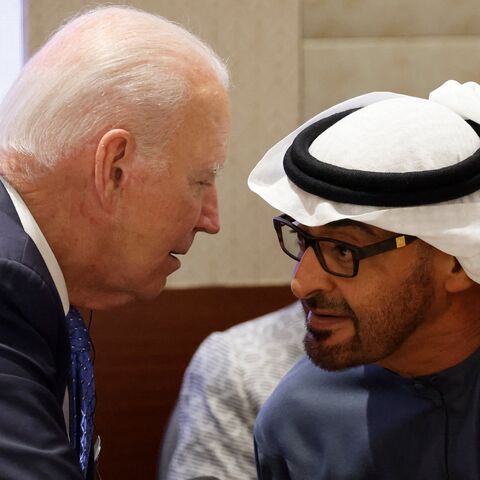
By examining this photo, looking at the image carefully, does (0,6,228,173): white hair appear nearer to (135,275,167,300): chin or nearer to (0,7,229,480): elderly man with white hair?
(0,7,229,480): elderly man with white hair

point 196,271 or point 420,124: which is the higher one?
point 420,124

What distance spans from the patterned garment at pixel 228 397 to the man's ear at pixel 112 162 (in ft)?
3.11

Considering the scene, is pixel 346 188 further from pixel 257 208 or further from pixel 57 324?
pixel 257 208

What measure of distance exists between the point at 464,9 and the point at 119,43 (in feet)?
7.48

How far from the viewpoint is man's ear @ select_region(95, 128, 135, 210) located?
1.70 metres

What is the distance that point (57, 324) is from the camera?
62.5 inches

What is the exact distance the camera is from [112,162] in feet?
5.63

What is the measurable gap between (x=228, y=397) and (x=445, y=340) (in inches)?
35.0

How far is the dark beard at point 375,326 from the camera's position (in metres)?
1.74

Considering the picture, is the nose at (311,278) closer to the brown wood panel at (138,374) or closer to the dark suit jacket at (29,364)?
the dark suit jacket at (29,364)

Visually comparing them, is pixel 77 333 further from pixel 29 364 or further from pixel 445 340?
pixel 445 340

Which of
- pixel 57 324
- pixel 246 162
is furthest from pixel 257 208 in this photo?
pixel 57 324

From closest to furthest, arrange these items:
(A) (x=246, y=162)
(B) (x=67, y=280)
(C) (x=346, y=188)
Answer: (C) (x=346, y=188) < (B) (x=67, y=280) < (A) (x=246, y=162)

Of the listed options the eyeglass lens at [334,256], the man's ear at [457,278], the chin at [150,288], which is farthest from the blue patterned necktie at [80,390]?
the man's ear at [457,278]
